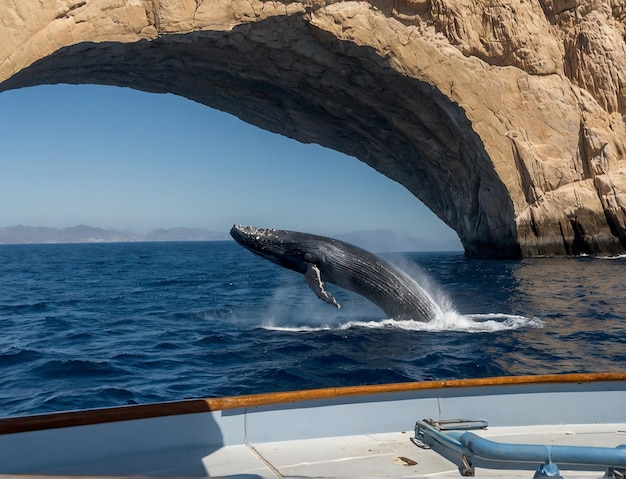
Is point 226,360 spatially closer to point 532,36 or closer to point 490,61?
point 490,61

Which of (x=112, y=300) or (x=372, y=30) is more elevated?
(x=372, y=30)

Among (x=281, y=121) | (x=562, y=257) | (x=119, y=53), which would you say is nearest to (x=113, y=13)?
(x=119, y=53)

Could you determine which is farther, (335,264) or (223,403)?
(335,264)

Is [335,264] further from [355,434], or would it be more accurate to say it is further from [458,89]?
[458,89]

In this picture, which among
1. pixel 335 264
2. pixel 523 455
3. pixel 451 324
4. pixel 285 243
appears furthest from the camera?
pixel 451 324

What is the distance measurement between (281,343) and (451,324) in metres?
4.15

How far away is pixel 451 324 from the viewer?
14.2 meters

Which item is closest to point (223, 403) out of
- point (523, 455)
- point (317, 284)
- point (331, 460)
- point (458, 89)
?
point (331, 460)

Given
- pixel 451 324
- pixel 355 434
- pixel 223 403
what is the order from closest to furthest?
pixel 223 403 < pixel 355 434 < pixel 451 324

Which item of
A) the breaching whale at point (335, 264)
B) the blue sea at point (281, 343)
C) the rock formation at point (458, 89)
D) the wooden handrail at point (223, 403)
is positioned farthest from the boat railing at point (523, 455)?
the rock formation at point (458, 89)

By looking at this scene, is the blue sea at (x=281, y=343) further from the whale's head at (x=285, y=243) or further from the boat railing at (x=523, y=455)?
the boat railing at (x=523, y=455)

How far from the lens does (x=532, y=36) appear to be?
3441 cm

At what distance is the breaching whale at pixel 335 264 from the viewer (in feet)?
39.4

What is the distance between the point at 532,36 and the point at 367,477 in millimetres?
35126
